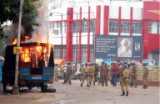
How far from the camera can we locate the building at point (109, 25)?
8156 cm

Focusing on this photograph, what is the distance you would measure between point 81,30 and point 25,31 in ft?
168

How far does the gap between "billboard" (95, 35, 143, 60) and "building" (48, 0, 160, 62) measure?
423mm

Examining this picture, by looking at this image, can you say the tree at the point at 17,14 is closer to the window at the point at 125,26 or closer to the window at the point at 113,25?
the window at the point at 113,25

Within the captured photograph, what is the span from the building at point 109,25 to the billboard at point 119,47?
0.42m

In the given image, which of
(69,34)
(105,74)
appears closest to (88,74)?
(105,74)

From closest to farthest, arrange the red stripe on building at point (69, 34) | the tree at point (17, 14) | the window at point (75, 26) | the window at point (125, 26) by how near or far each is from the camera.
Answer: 1. the tree at point (17, 14)
2. the window at point (125, 26)
3. the red stripe on building at point (69, 34)
4. the window at point (75, 26)

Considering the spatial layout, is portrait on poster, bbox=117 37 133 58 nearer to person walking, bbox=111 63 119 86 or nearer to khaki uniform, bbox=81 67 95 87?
khaki uniform, bbox=81 67 95 87

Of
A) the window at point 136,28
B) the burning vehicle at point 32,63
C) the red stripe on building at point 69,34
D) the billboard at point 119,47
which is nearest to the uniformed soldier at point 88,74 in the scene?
the burning vehicle at point 32,63

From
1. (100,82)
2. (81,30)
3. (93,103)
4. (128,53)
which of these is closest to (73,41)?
(81,30)

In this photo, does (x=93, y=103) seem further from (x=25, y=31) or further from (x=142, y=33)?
(x=142, y=33)

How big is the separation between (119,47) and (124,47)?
728 millimetres

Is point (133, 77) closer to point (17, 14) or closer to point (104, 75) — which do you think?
point (104, 75)

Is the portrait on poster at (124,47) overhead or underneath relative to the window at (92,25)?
underneath

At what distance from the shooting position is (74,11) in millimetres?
85125
